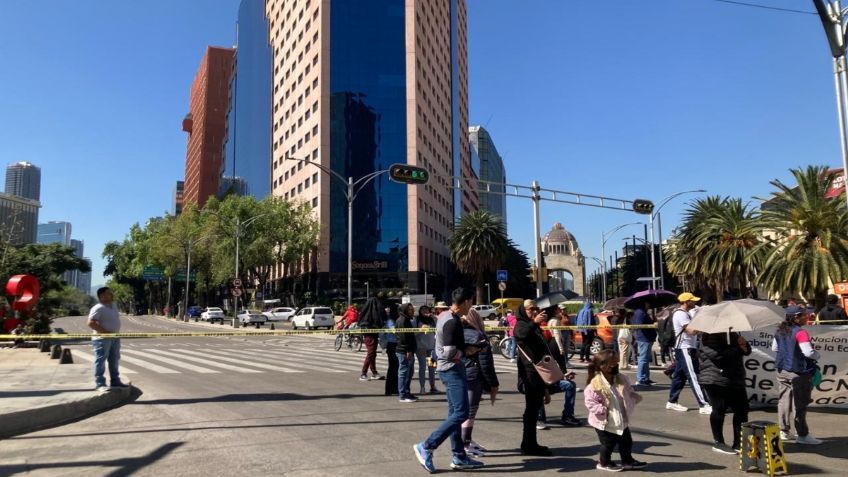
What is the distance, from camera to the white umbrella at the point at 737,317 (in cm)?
634

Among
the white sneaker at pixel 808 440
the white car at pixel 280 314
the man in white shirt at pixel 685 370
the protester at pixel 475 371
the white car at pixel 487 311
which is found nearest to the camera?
the protester at pixel 475 371

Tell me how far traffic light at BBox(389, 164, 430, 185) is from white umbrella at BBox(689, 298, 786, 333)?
14286 millimetres

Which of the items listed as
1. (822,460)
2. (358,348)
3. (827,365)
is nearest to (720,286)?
(358,348)

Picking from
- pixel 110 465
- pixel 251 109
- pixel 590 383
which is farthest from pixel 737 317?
pixel 251 109

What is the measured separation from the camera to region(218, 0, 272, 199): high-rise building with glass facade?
95.8 meters

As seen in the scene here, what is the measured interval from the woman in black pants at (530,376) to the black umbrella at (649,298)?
10682 millimetres

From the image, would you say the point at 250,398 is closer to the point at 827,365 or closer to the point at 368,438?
the point at 368,438

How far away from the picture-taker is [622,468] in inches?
227

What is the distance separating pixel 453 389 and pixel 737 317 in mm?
3120

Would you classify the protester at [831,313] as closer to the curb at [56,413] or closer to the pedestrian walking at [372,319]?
the pedestrian walking at [372,319]

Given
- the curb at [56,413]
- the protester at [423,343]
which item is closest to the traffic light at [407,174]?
the protester at [423,343]

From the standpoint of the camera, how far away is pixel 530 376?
669 centimetres

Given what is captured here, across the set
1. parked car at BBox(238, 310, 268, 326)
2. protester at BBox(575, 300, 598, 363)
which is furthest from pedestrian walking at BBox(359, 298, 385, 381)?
parked car at BBox(238, 310, 268, 326)

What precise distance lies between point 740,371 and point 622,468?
1.81 metres
